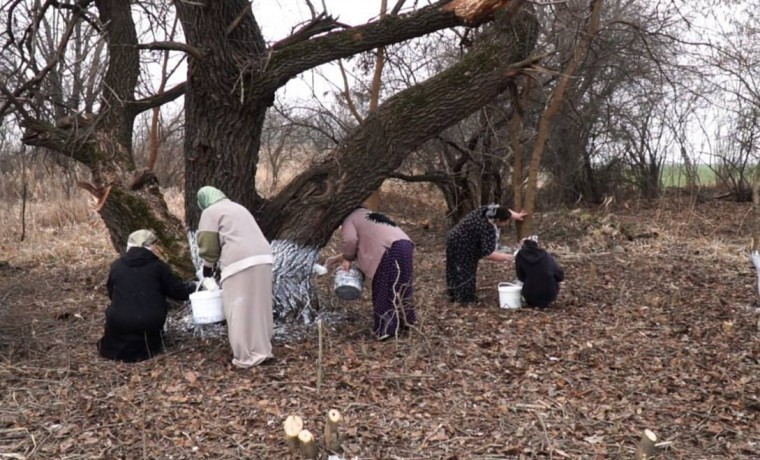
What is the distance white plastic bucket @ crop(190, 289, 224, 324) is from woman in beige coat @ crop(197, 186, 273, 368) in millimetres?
78

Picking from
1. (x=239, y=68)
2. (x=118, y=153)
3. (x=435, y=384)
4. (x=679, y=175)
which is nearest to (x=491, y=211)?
(x=435, y=384)

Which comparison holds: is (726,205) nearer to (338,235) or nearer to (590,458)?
(338,235)

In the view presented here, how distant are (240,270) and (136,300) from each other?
37.5 inches

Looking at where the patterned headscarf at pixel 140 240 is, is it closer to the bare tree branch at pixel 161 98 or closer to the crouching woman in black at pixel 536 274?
the bare tree branch at pixel 161 98

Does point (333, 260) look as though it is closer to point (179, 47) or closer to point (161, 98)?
point (179, 47)

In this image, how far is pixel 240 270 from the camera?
496 cm

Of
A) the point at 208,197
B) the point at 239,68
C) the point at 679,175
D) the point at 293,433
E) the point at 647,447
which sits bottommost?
the point at 647,447

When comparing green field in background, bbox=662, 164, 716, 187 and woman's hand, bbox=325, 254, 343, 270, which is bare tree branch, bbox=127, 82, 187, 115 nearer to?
woman's hand, bbox=325, 254, 343, 270

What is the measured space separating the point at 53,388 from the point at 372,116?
318cm

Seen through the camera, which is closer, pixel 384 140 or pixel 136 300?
pixel 136 300

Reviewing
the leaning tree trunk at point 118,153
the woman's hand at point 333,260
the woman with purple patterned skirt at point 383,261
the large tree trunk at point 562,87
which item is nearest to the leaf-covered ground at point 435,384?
the woman with purple patterned skirt at point 383,261

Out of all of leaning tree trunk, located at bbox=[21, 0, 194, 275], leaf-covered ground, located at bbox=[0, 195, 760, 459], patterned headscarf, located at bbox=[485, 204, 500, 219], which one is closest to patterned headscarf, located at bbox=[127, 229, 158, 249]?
leaf-covered ground, located at bbox=[0, 195, 760, 459]

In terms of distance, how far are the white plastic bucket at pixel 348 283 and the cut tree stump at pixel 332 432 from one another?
190 cm

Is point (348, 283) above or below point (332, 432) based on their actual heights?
above
